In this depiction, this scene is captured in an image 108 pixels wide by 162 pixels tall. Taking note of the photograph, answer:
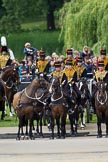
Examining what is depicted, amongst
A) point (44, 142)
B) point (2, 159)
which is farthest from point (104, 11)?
point (2, 159)

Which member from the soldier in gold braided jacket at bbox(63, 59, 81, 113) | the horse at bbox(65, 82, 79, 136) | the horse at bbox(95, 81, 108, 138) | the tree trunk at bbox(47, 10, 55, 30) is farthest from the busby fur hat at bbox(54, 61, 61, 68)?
the tree trunk at bbox(47, 10, 55, 30)

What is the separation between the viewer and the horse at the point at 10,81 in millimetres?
33000

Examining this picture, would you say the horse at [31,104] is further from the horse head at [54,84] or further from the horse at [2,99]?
the horse at [2,99]

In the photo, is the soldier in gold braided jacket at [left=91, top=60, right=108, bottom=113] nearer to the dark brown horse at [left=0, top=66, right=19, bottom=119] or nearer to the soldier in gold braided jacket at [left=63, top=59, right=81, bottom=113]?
the soldier in gold braided jacket at [left=63, top=59, right=81, bottom=113]

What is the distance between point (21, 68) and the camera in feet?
115

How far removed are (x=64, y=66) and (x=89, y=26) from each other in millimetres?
11039

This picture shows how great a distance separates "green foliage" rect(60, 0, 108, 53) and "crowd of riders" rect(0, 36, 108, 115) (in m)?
6.06

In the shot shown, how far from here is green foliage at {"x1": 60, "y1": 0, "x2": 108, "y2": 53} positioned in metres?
40.9

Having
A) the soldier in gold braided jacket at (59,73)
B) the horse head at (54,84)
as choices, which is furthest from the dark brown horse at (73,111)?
the horse head at (54,84)

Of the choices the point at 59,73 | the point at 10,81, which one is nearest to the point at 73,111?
the point at 59,73

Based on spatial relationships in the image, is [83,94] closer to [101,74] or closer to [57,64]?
[101,74]

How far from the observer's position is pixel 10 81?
3338cm

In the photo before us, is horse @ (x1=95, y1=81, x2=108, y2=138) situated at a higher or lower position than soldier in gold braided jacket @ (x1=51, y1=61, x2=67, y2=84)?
lower

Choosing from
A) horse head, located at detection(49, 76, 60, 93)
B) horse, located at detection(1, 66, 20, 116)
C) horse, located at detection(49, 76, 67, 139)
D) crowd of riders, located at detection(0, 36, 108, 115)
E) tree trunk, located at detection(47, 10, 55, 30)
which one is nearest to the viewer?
horse head, located at detection(49, 76, 60, 93)
